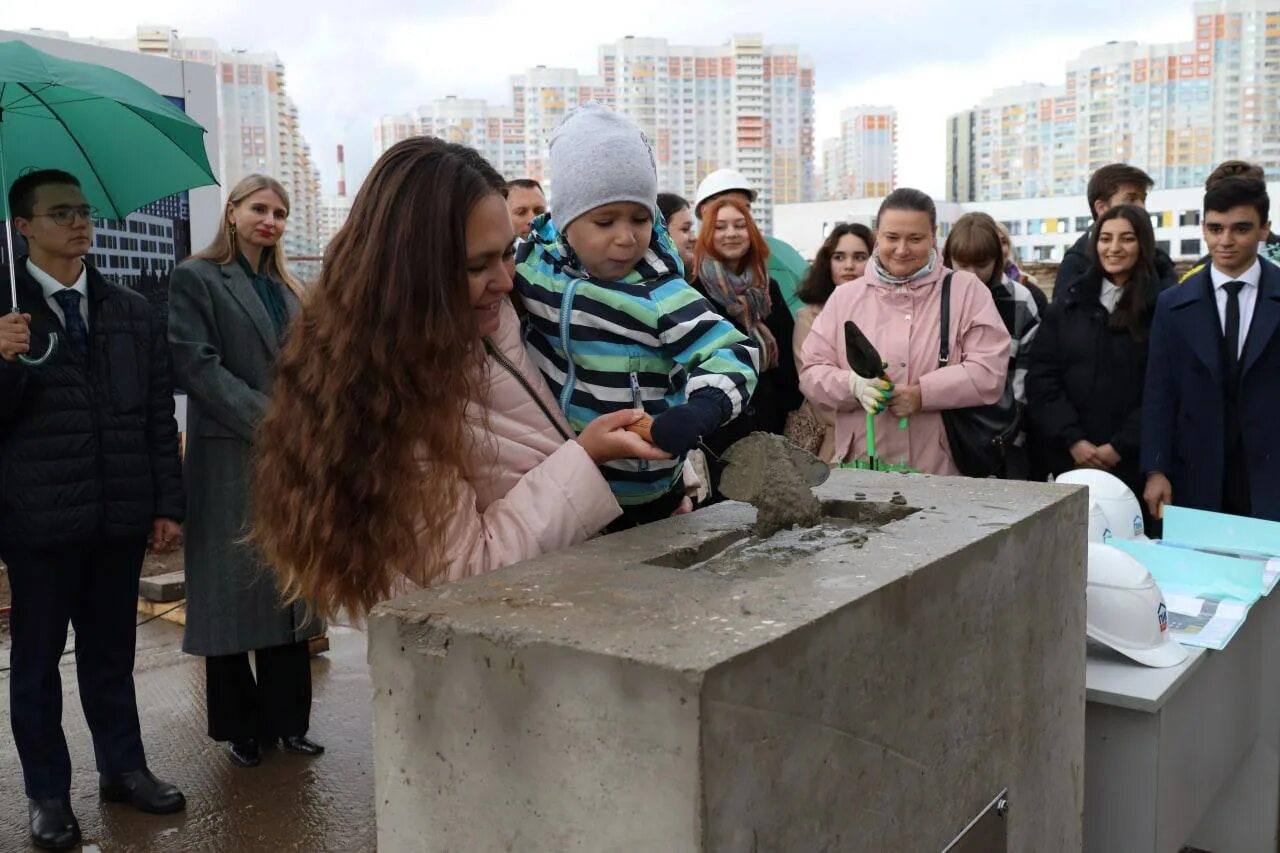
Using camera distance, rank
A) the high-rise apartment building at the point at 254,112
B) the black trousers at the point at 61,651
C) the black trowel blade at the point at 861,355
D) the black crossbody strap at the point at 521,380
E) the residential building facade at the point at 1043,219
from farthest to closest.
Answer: the residential building facade at the point at 1043,219
the high-rise apartment building at the point at 254,112
the black trowel blade at the point at 861,355
the black trousers at the point at 61,651
the black crossbody strap at the point at 521,380

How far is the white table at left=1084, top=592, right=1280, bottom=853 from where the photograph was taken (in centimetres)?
242

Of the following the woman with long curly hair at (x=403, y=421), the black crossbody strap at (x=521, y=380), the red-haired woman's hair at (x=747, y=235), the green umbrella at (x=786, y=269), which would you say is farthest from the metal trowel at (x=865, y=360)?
the green umbrella at (x=786, y=269)

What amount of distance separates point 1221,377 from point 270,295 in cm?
327

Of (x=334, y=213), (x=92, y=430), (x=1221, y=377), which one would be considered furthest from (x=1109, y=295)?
(x=334, y=213)

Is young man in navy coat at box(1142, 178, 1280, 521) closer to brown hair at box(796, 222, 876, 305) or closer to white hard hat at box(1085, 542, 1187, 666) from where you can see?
brown hair at box(796, 222, 876, 305)

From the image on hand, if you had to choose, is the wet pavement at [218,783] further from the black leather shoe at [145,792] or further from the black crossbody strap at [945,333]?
the black crossbody strap at [945,333]

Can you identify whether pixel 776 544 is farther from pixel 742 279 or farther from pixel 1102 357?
pixel 1102 357

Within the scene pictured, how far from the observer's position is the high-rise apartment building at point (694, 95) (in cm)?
3853

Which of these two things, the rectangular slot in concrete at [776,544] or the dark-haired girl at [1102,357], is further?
the dark-haired girl at [1102,357]

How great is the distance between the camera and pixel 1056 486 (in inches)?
90.5

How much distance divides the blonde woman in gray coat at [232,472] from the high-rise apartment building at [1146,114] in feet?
142

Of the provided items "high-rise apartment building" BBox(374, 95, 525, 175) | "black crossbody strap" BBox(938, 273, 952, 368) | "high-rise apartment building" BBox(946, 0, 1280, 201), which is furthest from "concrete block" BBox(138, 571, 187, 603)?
"high-rise apartment building" BBox(946, 0, 1280, 201)

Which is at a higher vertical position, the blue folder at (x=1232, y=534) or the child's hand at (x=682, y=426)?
the child's hand at (x=682, y=426)

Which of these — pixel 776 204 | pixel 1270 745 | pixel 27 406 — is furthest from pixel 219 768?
pixel 776 204
